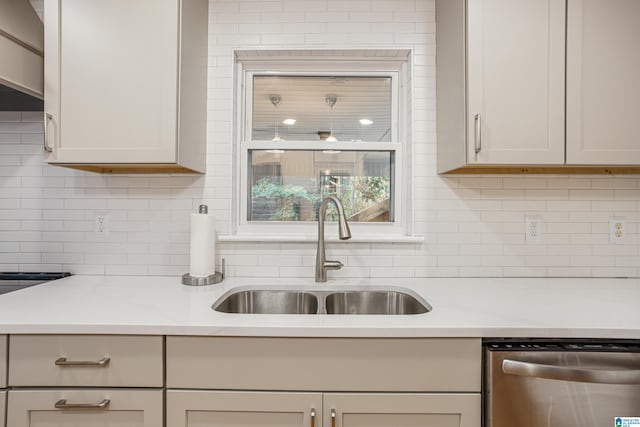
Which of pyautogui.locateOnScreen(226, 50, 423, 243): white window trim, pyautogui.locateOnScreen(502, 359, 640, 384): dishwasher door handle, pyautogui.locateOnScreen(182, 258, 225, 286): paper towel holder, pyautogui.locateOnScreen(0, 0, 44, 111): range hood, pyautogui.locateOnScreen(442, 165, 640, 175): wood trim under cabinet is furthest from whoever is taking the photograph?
pyautogui.locateOnScreen(226, 50, 423, 243): white window trim

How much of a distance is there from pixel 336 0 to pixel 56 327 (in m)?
1.81

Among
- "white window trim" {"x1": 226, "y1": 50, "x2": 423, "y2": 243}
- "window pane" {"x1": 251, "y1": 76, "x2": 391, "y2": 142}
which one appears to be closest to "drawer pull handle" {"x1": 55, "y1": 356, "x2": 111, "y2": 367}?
"white window trim" {"x1": 226, "y1": 50, "x2": 423, "y2": 243}

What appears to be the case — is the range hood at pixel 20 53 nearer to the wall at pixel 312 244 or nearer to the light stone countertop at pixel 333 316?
the wall at pixel 312 244

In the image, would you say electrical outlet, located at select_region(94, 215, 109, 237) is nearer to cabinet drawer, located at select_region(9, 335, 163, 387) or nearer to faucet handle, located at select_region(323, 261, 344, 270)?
cabinet drawer, located at select_region(9, 335, 163, 387)

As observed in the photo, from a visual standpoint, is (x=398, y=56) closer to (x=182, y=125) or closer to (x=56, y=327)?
(x=182, y=125)

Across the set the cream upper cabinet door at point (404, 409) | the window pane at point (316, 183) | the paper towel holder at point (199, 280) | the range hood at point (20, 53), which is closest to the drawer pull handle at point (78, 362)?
the paper towel holder at point (199, 280)

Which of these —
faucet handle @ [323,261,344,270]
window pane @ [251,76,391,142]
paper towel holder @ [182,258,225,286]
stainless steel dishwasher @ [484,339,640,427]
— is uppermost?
window pane @ [251,76,391,142]

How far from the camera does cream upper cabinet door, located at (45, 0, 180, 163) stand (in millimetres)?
1384

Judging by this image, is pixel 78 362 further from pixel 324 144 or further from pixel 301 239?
pixel 324 144

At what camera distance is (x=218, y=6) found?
5.65ft

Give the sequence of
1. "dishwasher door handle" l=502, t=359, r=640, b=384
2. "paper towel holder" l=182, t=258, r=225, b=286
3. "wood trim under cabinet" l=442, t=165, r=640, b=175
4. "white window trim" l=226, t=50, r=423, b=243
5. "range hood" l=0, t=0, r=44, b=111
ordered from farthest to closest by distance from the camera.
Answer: "white window trim" l=226, t=50, r=423, b=243 → "wood trim under cabinet" l=442, t=165, r=640, b=175 → "paper towel holder" l=182, t=258, r=225, b=286 → "range hood" l=0, t=0, r=44, b=111 → "dishwasher door handle" l=502, t=359, r=640, b=384

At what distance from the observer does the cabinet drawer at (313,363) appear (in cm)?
103

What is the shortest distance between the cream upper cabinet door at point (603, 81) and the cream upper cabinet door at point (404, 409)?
1.09 m

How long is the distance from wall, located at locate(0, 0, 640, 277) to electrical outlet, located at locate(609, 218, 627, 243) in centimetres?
3
